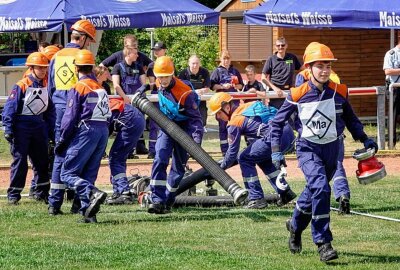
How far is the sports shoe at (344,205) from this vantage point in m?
12.9

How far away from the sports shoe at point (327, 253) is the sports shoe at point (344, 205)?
3.15 meters

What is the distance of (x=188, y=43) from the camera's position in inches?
1598

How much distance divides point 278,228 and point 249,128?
203cm

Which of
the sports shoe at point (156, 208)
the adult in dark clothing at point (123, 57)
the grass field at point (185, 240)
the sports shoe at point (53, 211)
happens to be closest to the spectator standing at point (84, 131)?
the grass field at point (185, 240)

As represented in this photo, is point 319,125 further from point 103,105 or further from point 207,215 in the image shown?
point 207,215

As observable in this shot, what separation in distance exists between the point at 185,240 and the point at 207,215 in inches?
76.1

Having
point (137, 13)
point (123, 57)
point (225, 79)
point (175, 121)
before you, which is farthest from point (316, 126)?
point (225, 79)

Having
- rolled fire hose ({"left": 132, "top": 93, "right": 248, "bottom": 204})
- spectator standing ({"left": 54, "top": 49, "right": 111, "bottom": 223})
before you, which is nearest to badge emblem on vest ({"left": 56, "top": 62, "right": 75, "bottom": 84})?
spectator standing ({"left": 54, "top": 49, "right": 111, "bottom": 223})

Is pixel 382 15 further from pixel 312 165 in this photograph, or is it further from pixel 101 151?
pixel 312 165

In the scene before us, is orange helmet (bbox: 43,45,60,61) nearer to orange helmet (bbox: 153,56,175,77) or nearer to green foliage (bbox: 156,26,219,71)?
orange helmet (bbox: 153,56,175,77)

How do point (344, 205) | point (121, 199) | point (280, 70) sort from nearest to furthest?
point (344, 205) < point (121, 199) < point (280, 70)

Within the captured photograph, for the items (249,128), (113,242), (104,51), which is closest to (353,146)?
(249,128)

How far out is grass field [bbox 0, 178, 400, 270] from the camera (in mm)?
9719

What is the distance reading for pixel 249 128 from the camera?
44.6 ft
